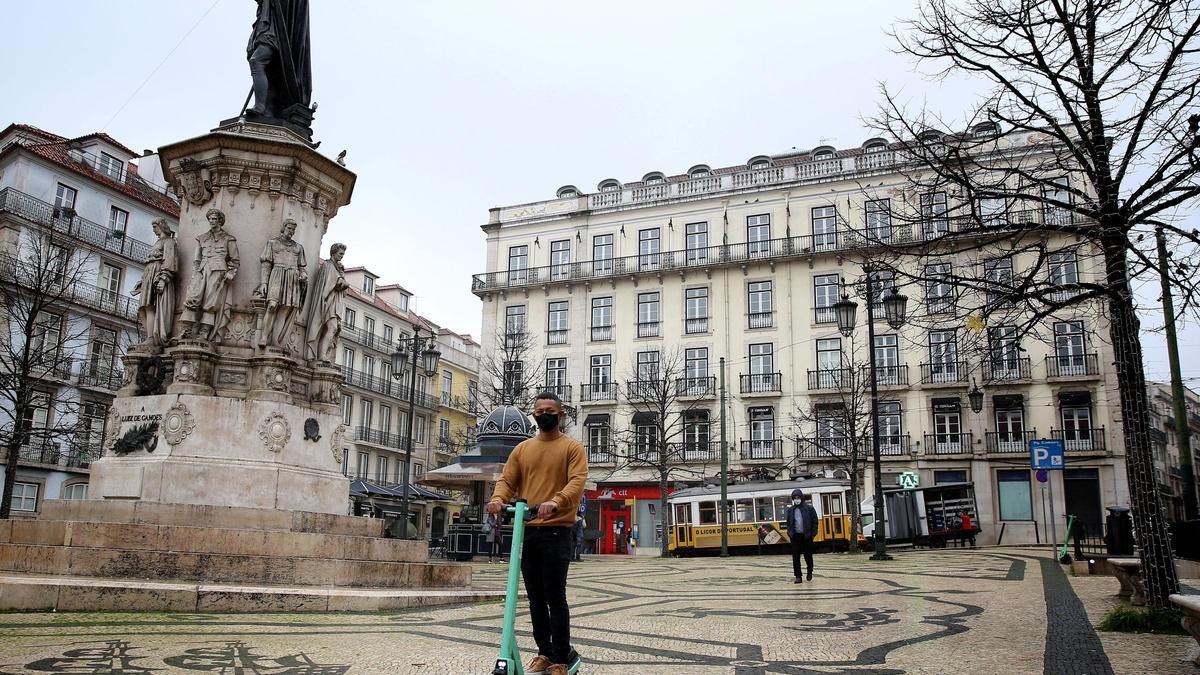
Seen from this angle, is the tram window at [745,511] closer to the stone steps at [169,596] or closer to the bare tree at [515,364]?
the bare tree at [515,364]

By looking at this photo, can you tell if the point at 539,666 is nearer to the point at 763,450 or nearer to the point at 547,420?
the point at 547,420

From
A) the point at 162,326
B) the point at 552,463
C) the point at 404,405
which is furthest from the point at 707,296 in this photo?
the point at 552,463

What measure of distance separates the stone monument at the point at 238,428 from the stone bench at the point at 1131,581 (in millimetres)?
6601

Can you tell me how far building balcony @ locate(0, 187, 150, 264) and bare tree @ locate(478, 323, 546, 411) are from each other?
661 inches

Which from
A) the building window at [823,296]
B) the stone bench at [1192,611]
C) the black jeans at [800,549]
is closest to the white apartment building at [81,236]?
the black jeans at [800,549]

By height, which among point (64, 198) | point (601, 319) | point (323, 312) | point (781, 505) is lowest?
point (781, 505)

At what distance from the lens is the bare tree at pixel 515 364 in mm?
42434

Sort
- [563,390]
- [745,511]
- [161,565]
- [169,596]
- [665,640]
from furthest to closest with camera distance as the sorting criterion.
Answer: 1. [563,390]
2. [745,511]
3. [161,565]
4. [169,596]
5. [665,640]

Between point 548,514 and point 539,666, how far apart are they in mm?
858

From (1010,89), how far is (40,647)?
28.4ft

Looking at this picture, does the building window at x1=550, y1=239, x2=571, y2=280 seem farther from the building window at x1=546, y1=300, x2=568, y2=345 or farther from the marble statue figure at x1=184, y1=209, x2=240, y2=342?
the marble statue figure at x1=184, y1=209, x2=240, y2=342

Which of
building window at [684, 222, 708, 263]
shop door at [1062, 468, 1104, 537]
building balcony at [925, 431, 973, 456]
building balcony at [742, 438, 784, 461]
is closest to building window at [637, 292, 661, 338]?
building window at [684, 222, 708, 263]

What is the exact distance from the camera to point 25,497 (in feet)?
107

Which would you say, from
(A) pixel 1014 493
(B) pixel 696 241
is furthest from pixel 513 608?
(B) pixel 696 241
